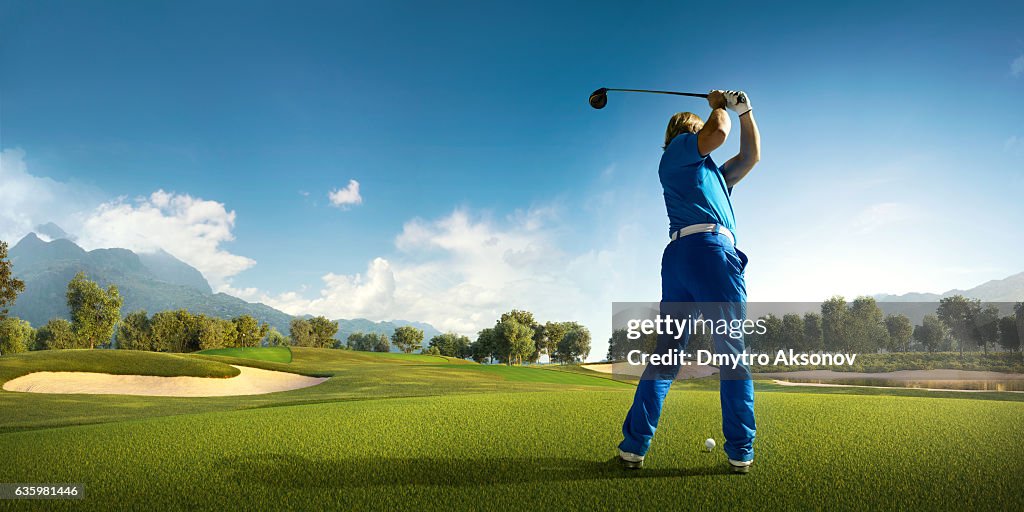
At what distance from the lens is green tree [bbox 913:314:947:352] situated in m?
70.4

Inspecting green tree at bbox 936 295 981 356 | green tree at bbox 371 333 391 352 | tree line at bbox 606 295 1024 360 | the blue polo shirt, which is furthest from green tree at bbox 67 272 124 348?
green tree at bbox 936 295 981 356

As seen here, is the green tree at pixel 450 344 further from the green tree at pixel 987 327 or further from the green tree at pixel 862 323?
the green tree at pixel 987 327

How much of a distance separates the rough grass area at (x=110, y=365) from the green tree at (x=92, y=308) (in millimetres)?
49876

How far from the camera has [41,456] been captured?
499cm

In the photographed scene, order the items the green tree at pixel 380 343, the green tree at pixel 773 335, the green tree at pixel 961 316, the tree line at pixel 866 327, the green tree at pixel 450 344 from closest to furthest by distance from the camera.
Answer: the green tree at pixel 773 335
the tree line at pixel 866 327
the green tree at pixel 961 316
the green tree at pixel 450 344
the green tree at pixel 380 343

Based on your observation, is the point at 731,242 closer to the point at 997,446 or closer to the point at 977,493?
the point at 977,493

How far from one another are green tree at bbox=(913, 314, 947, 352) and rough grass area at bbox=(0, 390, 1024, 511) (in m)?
83.7

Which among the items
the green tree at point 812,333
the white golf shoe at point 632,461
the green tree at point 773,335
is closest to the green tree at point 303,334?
the green tree at point 773,335

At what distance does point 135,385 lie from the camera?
22.8m

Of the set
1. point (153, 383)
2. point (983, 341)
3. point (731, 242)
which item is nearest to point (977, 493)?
point (731, 242)

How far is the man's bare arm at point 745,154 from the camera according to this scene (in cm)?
443

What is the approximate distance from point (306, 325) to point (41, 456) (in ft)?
386

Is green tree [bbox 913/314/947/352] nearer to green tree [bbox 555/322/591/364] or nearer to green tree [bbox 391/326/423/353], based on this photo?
green tree [bbox 555/322/591/364]

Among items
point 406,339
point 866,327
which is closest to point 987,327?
point 866,327
